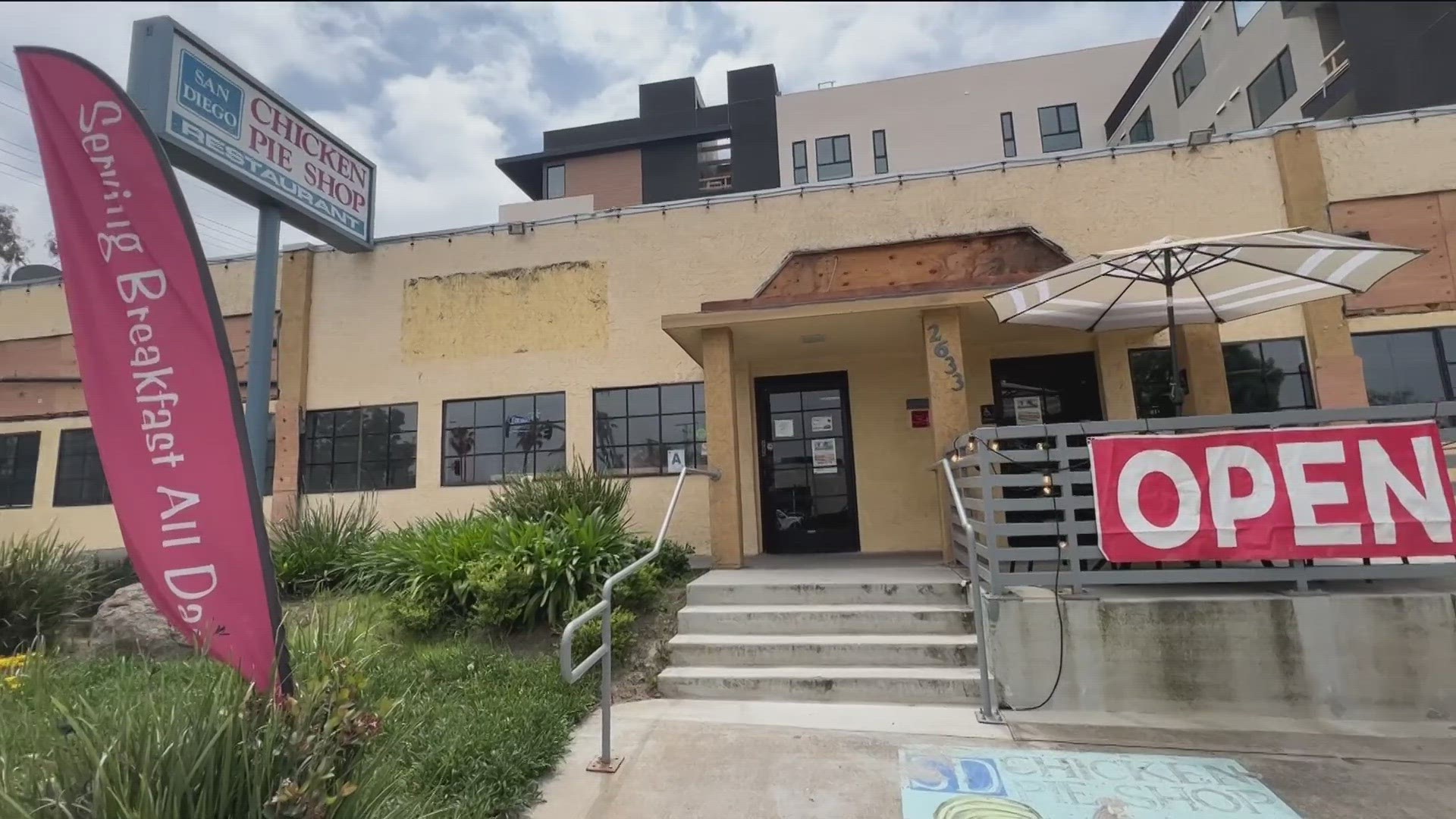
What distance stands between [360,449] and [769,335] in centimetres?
638

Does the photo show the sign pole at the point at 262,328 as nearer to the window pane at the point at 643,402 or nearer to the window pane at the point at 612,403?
the window pane at the point at 612,403

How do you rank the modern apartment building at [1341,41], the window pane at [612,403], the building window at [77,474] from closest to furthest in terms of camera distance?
1. the modern apartment building at [1341,41]
2. the window pane at [612,403]
3. the building window at [77,474]

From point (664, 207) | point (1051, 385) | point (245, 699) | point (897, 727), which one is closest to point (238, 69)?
point (664, 207)

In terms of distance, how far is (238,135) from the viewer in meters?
6.98

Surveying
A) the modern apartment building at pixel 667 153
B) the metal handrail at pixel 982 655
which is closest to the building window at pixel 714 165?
the modern apartment building at pixel 667 153

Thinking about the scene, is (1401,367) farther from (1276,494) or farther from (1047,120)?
(1047,120)

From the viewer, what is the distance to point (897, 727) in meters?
4.17

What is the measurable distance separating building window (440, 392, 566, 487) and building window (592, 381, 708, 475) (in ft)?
1.98

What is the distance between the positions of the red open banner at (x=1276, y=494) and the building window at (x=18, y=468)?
1449 centimetres

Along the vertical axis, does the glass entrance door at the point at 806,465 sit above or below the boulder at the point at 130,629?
above

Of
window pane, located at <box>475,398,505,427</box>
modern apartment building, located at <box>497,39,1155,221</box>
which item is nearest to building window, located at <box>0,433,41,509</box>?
window pane, located at <box>475,398,505,427</box>

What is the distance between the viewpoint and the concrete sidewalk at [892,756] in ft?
10.7

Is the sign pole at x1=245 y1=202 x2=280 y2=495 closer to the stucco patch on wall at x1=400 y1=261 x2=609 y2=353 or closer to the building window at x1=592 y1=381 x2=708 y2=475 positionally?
the stucco patch on wall at x1=400 y1=261 x2=609 y2=353

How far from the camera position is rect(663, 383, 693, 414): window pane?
9016mm
